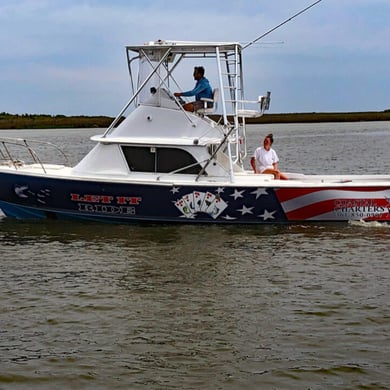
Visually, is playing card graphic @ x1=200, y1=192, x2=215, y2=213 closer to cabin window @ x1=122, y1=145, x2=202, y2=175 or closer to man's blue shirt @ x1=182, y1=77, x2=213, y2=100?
cabin window @ x1=122, y1=145, x2=202, y2=175

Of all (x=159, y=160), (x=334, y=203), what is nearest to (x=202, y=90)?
(x=159, y=160)

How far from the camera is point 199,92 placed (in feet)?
44.2

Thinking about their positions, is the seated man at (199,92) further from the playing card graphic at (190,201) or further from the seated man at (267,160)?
the playing card graphic at (190,201)

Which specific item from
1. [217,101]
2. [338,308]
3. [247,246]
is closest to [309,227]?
[247,246]

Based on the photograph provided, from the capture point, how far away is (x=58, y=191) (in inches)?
525

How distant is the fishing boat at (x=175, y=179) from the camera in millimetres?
12766

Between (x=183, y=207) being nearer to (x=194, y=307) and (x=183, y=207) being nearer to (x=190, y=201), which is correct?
(x=190, y=201)

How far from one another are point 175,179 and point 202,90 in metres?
1.84

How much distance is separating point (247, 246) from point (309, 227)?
171cm

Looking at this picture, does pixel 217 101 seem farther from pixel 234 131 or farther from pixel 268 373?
pixel 268 373

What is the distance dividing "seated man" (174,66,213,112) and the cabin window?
965 mm

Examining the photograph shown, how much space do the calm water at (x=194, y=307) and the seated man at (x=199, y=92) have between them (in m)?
2.33

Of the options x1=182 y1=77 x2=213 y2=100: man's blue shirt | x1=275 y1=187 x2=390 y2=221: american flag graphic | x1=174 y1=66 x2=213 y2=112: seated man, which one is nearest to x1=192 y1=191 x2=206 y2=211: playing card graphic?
x1=275 y1=187 x2=390 y2=221: american flag graphic

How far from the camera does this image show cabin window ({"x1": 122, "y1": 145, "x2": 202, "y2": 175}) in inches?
515
